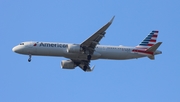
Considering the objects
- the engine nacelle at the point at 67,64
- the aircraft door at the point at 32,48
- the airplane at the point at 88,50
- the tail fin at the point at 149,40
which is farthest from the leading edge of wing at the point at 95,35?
the tail fin at the point at 149,40

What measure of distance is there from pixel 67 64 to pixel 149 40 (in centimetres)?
1579

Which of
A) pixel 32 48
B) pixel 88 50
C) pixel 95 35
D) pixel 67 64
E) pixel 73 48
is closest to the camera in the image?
pixel 95 35

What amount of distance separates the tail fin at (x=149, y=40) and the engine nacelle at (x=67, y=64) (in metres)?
12.5

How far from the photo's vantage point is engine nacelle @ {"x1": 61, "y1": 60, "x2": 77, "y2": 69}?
85.4 m

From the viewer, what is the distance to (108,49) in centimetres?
8000

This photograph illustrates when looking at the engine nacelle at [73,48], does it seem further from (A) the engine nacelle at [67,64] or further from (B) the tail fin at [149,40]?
(B) the tail fin at [149,40]

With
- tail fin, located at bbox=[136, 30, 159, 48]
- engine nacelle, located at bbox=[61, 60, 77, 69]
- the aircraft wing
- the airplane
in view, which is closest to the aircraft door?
Answer: the airplane

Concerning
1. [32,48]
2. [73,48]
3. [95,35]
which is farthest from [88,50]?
[32,48]

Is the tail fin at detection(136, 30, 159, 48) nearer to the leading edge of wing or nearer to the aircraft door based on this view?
the leading edge of wing

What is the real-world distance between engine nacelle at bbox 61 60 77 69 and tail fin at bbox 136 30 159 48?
12.5 meters

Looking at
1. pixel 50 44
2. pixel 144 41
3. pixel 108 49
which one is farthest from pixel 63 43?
pixel 144 41

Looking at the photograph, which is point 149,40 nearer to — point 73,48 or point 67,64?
point 67,64

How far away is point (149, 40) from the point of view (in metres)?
85.7

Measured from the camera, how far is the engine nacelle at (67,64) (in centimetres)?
8544
